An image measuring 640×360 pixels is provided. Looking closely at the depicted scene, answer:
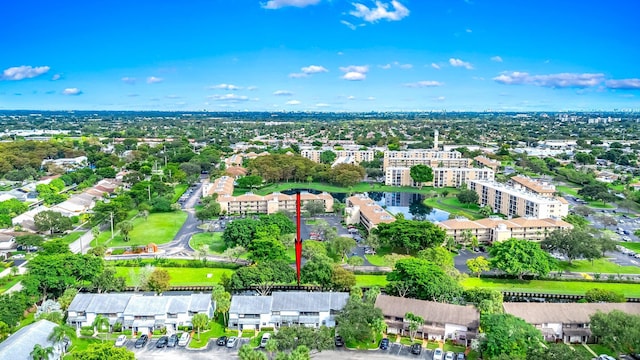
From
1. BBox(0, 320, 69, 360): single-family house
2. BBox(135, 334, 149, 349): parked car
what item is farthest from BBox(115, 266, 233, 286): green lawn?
BBox(0, 320, 69, 360): single-family house

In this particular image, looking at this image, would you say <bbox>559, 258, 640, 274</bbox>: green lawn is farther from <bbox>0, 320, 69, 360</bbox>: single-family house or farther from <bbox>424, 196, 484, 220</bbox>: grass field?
<bbox>0, 320, 69, 360</bbox>: single-family house

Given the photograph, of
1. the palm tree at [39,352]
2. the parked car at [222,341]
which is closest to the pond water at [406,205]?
the parked car at [222,341]

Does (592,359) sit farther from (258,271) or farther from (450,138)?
(450,138)

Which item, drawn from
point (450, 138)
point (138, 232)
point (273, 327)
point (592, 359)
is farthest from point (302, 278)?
point (450, 138)

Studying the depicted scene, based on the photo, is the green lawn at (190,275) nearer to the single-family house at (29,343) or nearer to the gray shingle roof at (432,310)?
the single-family house at (29,343)

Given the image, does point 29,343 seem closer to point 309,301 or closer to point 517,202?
point 309,301

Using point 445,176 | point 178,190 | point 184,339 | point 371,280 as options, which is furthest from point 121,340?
point 445,176
